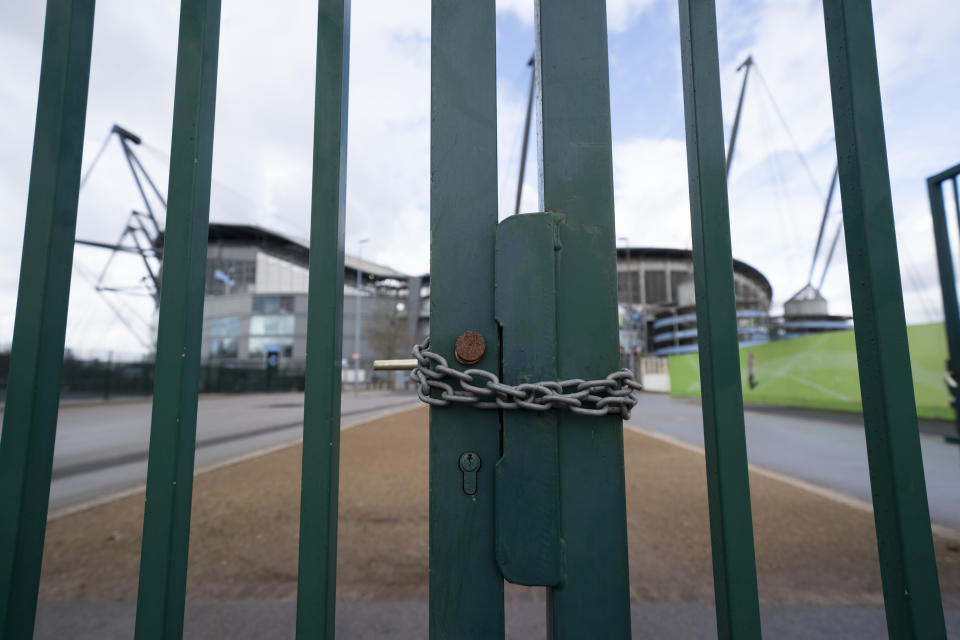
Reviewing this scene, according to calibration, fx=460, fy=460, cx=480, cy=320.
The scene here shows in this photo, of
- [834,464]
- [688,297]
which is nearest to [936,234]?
[834,464]

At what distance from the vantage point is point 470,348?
76cm

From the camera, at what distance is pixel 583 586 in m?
0.76

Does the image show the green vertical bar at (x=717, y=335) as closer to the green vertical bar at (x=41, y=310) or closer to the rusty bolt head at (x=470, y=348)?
the rusty bolt head at (x=470, y=348)

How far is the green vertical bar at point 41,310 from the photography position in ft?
Answer: 2.97

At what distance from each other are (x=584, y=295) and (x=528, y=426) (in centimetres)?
25

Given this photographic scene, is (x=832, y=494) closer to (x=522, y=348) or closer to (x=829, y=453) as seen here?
(x=829, y=453)

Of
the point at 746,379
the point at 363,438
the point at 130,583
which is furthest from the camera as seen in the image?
the point at 746,379

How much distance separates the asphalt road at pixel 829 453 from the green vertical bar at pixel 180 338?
4379 millimetres

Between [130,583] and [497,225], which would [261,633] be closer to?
[130,583]

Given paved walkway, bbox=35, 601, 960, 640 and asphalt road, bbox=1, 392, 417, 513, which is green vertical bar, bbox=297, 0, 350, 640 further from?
asphalt road, bbox=1, 392, 417, 513

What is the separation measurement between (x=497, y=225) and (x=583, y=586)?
0.63m

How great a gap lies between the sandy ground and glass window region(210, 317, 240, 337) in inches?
1755

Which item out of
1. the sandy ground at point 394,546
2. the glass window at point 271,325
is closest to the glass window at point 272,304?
the glass window at point 271,325

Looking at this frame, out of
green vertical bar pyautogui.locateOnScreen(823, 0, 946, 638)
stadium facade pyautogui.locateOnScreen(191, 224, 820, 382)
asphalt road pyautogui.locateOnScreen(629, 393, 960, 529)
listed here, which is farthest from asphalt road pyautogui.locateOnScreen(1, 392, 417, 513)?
stadium facade pyautogui.locateOnScreen(191, 224, 820, 382)
